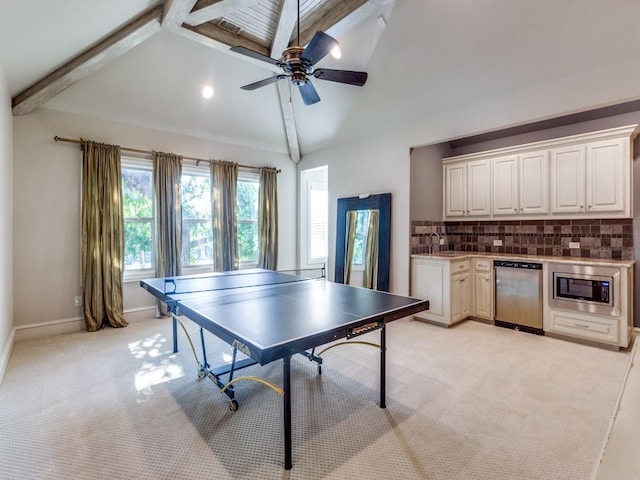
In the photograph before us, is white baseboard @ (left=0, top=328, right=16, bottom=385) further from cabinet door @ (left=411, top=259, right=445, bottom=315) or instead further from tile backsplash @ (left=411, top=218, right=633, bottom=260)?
tile backsplash @ (left=411, top=218, right=633, bottom=260)

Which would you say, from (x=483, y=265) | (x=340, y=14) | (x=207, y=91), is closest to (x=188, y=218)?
(x=207, y=91)

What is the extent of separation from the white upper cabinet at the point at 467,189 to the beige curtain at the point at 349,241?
5.00ft

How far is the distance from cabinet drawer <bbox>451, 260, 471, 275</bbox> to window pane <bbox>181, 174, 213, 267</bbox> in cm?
383

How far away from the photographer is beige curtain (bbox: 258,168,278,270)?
597 centimetres

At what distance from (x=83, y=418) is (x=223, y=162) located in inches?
160

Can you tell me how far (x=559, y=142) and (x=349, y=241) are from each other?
10.4 feet

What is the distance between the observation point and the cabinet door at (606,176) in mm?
3738

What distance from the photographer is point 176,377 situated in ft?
9.73

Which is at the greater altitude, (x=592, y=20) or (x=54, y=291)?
(x=592, y=20)

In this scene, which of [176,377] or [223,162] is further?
[223,162]

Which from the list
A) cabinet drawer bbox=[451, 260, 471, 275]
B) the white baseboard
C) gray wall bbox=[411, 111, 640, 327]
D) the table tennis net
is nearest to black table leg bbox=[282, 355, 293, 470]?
the table tennis net

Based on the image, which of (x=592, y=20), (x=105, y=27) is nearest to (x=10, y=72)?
(x=105, y=27)

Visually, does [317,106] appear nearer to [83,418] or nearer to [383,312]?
[383,312]

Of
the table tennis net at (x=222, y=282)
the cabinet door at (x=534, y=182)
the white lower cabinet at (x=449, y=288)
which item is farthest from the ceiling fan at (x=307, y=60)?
the cabinet door at (x=534, y=182)
